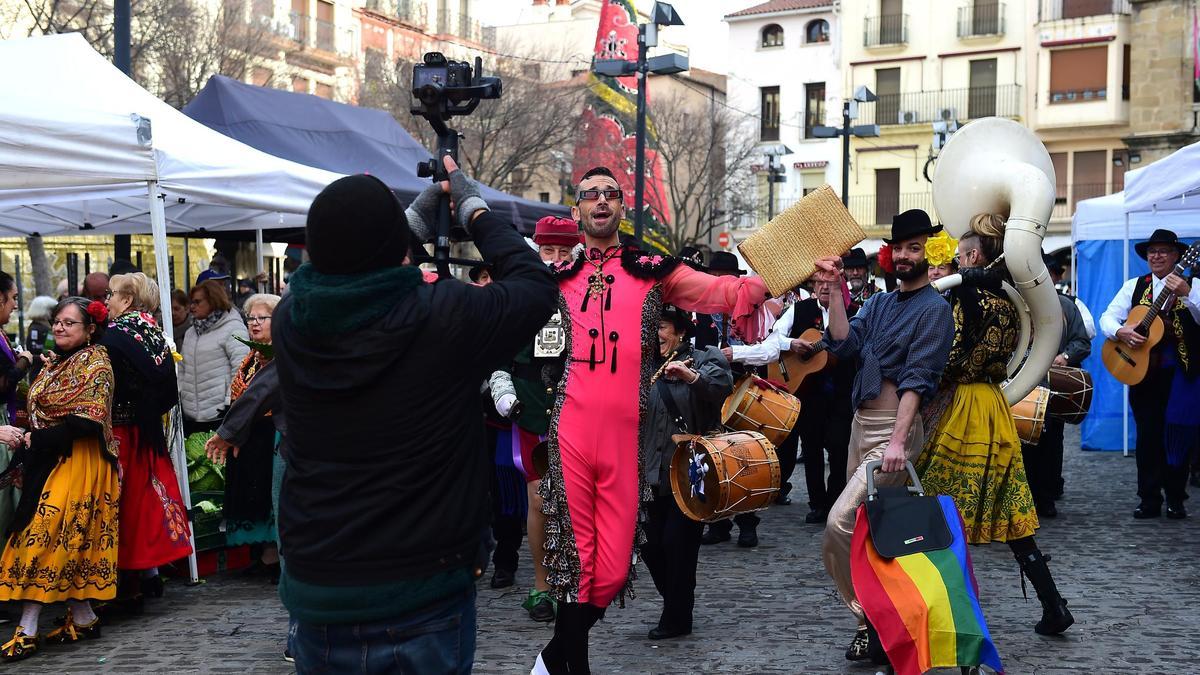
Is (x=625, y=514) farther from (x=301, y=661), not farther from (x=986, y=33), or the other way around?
(x=986, y=33)

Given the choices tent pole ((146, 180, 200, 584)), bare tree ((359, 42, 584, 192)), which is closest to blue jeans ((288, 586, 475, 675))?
tent pole ((146, 180, 200, 584))

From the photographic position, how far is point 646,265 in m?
5.19

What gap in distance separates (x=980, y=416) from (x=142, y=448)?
436 centimetres

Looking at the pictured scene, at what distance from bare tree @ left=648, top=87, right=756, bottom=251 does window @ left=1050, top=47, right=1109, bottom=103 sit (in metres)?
10.8

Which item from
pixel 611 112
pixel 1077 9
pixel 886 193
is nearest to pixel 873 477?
pixel 611 112

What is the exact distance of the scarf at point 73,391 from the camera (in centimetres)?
632

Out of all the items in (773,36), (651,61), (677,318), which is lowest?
Result: (677,318)

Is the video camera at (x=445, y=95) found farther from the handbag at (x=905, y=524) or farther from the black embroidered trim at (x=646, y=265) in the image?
the handbag at (x=905, y=524)

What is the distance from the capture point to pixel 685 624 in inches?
251

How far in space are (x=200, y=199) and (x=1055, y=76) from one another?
4216cm

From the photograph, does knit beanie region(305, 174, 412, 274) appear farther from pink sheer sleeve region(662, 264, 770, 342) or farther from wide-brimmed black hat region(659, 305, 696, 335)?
wide-brimmed black hat region(659, 305, 696, 335)

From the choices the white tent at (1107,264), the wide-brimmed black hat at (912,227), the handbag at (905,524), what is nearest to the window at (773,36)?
the white tent at (1107,264)

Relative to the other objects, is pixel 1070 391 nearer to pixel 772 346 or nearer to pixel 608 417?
pixel 772 346

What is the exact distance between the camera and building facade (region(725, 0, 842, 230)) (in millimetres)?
49312
